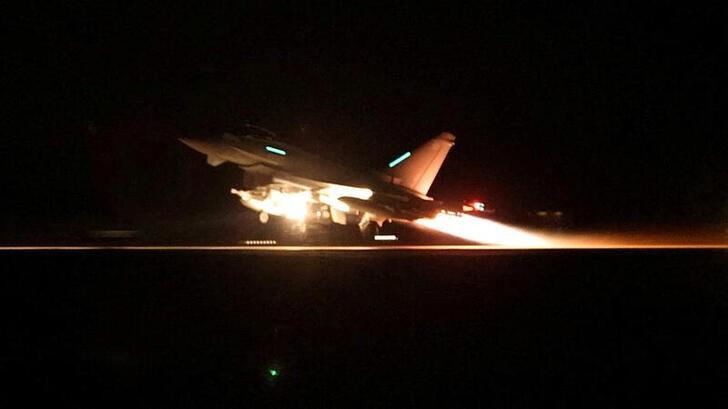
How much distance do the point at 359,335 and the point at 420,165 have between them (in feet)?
80.8

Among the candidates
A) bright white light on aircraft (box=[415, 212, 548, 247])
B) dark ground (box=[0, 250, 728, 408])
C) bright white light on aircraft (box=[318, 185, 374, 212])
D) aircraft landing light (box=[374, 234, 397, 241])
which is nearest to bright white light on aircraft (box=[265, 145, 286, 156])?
bright white light on aircraft (box=[318, 185, 374, 212])

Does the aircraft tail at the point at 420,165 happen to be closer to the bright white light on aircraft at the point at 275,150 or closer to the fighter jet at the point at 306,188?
the fighter jet at the point at 306,188

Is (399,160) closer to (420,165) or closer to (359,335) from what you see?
(420,165)

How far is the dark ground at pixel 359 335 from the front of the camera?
511 centimetres

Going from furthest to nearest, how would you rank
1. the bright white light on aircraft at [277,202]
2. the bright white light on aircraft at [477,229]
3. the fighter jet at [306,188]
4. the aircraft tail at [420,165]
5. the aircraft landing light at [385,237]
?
the aircraft tail at [420,165] → the aircraft landing light at [385,237] → the bright white light on aircraft at [477,229] → the fighter jet at [306,188] → the bright white light on aircraft at [277,202]

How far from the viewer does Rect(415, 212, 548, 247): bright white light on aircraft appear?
27.5m

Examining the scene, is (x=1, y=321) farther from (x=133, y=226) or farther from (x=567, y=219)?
(x=567, y=219)

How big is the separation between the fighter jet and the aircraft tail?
62.0 inches

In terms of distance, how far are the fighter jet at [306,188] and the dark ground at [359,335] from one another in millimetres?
11846

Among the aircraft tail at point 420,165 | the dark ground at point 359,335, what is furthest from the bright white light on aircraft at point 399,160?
the dark ground at point 359,335

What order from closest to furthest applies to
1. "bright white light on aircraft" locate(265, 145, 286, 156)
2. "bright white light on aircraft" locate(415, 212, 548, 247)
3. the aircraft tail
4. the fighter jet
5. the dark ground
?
the dark ground → the fighter jet → "bright white light on aircraft" locate(265, 145, 286, 156) → "bright white light on aircraft" locate(415, 212, 548, 247) → the aircraft tail

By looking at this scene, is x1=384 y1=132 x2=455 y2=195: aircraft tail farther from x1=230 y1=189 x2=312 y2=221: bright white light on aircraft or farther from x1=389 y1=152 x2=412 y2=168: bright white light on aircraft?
x1=230 y1=189 x2=312 y2=221: bright white light on aircraft

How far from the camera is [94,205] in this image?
2983 cm

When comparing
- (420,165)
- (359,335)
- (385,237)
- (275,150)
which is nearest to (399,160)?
(420,165)
